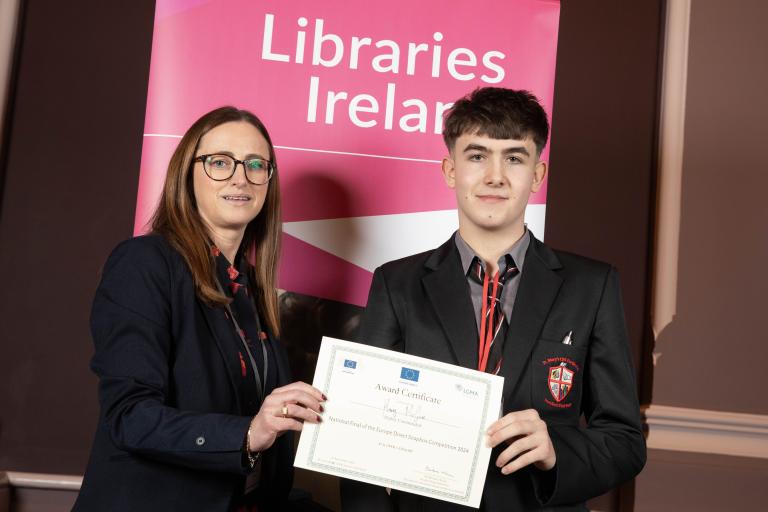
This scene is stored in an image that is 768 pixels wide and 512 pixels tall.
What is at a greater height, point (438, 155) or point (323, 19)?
point (323, 19)

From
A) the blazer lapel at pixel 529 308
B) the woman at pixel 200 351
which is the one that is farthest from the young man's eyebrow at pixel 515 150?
the woman at pixel 200 351

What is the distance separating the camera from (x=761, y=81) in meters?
3.08

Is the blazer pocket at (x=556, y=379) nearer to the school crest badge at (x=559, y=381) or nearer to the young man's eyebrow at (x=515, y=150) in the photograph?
the school crest badge at (x=559, y=381)

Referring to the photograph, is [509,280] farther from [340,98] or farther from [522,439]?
[340,98]

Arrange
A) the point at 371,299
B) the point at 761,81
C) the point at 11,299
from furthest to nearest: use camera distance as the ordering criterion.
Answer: the point at 761,81 → the point at 11,299 → the point at 371,299

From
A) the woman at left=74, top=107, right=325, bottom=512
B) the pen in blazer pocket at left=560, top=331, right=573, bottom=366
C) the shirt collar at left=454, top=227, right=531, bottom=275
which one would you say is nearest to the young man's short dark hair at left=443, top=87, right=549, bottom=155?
the shirt collar at left=454, top=227, right=531, bottom=275

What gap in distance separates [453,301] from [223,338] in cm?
63

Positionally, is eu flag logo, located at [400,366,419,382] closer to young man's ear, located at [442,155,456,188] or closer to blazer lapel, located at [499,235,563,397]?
blazer lapel, located at [499,235,563,397]

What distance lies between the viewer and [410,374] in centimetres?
168

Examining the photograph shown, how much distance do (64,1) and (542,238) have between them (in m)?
2.14

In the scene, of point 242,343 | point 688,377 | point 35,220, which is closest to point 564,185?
point 688,377

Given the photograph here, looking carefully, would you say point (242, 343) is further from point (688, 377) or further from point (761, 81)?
point (761, 81)

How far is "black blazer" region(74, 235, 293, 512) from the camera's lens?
172 centimetres

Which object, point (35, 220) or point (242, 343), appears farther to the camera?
point (35, 220)
